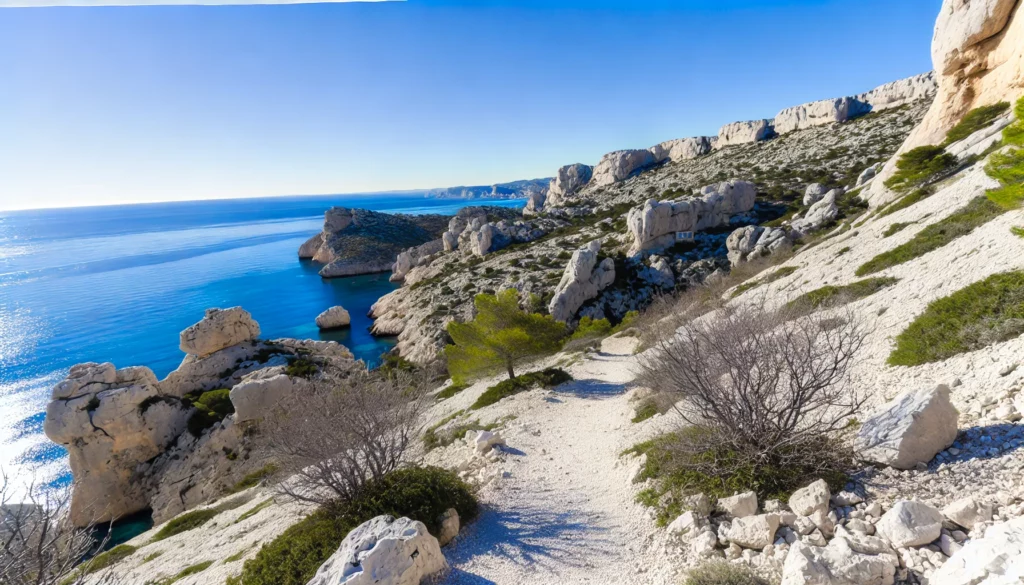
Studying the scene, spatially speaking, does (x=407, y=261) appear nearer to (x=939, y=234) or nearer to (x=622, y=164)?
(x=622, y=164)

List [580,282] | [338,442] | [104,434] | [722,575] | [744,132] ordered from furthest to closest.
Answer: [744,132] < [580,282] < [104,434] < [338,442] < [722,575]

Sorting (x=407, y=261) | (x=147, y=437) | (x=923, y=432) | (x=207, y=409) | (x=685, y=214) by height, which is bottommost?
(x=147, y=437)

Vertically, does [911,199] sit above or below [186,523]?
above

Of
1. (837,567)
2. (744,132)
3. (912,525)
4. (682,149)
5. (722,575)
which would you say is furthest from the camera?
(682,149)

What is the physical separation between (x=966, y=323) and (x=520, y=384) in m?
14.5

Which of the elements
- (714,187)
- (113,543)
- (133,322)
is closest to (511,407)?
(113,543)

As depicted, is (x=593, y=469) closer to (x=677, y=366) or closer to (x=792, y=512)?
(x=677, y=366)

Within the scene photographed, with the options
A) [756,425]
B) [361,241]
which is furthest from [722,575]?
[361,241]

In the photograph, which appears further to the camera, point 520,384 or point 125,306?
→ point 125,306

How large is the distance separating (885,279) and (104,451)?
3837 centimetres

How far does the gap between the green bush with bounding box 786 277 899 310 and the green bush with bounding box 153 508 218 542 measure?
78.0ft

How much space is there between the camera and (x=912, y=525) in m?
4.88

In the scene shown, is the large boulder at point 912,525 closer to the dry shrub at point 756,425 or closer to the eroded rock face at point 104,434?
the dry shrub at point 756,425

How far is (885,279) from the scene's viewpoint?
1526 centimetres
